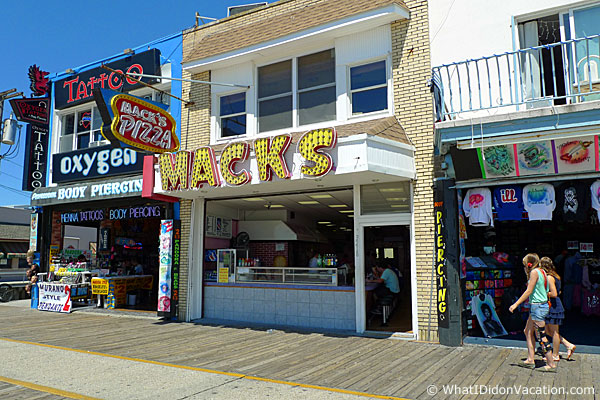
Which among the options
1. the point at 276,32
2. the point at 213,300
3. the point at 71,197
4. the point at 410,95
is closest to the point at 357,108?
the point at 410,95

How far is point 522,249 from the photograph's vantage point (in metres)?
12.3

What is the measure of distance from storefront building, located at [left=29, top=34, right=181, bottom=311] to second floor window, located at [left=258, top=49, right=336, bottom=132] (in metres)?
2.94

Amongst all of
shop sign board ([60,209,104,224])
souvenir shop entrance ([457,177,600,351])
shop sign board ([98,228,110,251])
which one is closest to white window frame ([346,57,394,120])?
souvenir shop entrance ([457,177,600,351])

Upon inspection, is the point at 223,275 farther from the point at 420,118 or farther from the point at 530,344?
the point at 530,344

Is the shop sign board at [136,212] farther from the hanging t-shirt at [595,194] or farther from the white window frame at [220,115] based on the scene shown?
the hanging t-shirt at [595,194]

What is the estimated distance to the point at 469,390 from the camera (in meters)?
5.61

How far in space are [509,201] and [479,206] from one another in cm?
53

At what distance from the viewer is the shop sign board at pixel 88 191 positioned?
41.6 feet

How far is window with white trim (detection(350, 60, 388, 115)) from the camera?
9.90 metres

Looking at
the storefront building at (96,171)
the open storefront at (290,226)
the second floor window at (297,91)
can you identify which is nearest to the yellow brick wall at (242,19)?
the storefront building at (96,171)

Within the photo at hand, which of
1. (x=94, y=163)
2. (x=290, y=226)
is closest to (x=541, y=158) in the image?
(x=290, y=226)

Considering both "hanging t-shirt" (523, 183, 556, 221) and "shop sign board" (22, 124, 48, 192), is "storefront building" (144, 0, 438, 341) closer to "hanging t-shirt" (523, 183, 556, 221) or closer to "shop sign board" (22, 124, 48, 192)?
"hanging t-shirt" (523, 183, 556, 221)

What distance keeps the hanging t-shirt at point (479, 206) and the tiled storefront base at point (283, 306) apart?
316 centimetres

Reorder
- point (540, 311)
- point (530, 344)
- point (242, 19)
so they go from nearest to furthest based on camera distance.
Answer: point (540, 311) < point (530, 344) < point (242, 19)
